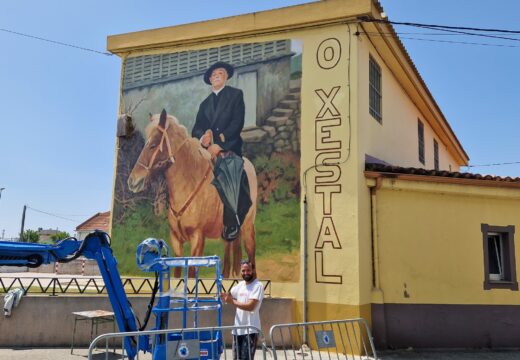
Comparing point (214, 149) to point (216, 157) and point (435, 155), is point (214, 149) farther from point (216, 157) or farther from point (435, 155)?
point (435, 155)

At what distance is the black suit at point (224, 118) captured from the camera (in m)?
11.6

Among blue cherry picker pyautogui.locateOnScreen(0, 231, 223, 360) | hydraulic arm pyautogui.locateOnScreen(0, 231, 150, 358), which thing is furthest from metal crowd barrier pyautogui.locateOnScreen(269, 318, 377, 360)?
hydraulic arm pyautogui.locateOnScreen(0, 231, 150, 358)

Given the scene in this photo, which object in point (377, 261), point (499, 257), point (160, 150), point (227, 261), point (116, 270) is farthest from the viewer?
point (160, 150)

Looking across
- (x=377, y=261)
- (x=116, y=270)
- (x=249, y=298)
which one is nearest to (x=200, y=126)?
(x=377, y=261)

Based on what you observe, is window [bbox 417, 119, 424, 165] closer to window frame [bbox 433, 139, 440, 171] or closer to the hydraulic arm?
window frame [bbox 433, 139, 440, 171]

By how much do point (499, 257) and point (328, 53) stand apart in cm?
610

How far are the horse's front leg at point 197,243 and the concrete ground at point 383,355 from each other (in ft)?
9.08

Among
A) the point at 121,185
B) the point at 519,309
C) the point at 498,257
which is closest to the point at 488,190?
the point at 498,257

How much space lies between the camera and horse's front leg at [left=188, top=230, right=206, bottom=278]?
11.5 meters

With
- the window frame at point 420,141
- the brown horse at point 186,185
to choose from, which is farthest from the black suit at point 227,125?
the window frame at point 420,141

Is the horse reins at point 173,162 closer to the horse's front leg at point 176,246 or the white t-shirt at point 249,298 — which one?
the horse's front leg at point 176,246

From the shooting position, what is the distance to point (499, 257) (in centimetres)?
1097

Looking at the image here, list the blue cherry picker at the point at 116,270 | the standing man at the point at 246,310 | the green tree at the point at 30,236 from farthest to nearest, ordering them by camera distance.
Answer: the green tree at the point at 30,236, the standing man at the point at 246,310, the blue cherry picker at the point at 116,270

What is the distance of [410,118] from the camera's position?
15117 millimetres
